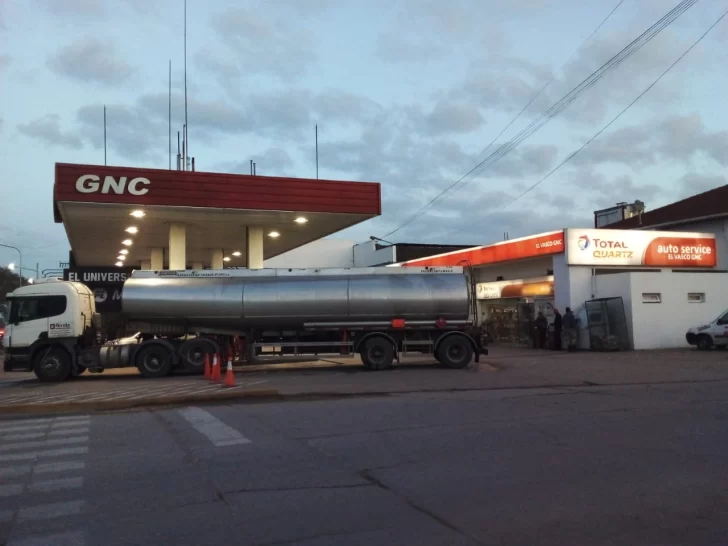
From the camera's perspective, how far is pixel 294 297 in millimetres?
21062

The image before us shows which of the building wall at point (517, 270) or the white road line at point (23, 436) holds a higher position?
the building wall at point (517, 270)

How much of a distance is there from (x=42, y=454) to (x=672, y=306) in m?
25.9

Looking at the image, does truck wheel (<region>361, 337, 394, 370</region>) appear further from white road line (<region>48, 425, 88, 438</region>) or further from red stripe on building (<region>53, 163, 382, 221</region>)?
white road line (<region>48, 425, 88, 438</region>)

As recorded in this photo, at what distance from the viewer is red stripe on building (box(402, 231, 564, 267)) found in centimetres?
2916

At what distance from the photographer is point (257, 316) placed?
2097cm

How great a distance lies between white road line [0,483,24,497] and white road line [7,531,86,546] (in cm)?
163

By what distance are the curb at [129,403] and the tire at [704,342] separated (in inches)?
759

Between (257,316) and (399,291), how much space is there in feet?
14.7

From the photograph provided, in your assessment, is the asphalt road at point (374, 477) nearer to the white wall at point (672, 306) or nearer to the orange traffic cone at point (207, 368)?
the orange traffic cone at point (207, 368)

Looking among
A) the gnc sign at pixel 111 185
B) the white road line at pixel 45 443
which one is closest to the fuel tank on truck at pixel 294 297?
the gnc sign at pixel 111 185

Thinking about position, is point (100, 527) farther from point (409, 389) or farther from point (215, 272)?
point (215, 272)

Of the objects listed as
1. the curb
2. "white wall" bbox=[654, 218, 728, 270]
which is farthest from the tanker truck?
"white wall" bbox=[654, 218, 728, 270]

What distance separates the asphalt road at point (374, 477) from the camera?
5.65 m

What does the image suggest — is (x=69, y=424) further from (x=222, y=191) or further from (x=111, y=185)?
(x=222, y=191)
